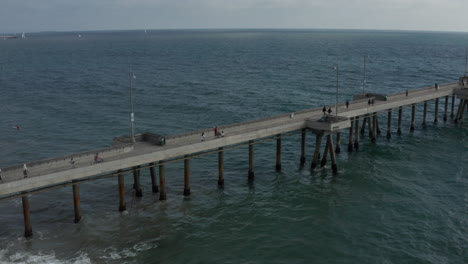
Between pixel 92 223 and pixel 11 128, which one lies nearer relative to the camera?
pixel 92 223

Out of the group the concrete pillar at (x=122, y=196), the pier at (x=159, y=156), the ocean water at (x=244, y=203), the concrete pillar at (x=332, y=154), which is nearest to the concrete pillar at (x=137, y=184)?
the pier at (x=159, y=156)

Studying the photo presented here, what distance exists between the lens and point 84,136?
59062 millimetres

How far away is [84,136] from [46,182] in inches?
1151

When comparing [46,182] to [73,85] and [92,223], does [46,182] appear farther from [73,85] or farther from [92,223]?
[73,85]

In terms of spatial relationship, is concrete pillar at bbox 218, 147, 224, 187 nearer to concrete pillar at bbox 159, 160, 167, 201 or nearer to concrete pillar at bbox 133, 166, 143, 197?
concrete pillar at bbox 159, 160, 167, 201

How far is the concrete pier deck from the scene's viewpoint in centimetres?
3064

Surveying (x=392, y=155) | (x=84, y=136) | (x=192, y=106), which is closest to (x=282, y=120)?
(x=392, y=155)

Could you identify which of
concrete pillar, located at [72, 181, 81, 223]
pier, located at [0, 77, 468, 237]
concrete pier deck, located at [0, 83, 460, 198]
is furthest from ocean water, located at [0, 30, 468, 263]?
concrete pier deck, located at [0, 83, 460, 198]

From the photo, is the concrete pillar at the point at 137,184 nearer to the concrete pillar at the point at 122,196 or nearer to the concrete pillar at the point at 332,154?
the concrete pillar at the point at 122,196

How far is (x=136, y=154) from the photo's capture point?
1383 inches

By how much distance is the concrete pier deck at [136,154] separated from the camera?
3064 centimetres

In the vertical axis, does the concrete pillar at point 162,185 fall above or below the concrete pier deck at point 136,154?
below

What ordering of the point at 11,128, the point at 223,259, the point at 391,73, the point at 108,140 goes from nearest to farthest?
the point at 223,259 → the point at 108,140 → the point at 11,128 → the point at 391,73

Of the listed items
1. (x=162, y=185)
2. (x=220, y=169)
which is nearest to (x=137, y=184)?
(x=162, y=185)
